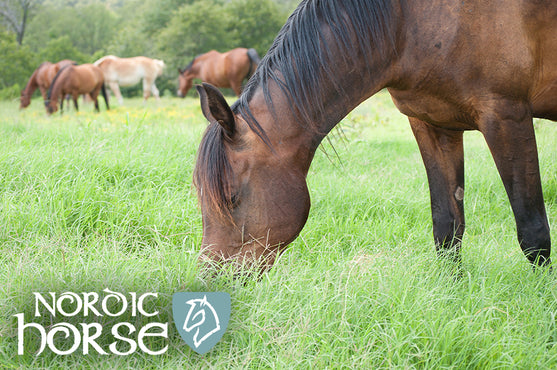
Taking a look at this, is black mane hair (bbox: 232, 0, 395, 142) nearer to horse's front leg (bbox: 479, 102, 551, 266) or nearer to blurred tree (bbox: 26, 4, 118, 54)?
horse's front leg (bbox: 479, 102, 551, 266)

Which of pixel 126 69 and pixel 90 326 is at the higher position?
pixel 90 326

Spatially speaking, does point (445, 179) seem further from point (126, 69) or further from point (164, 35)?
point (164, 35)

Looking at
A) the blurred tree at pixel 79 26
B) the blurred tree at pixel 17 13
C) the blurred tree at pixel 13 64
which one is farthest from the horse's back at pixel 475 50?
the blurred tree at pixel 79 26

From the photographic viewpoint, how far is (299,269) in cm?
257

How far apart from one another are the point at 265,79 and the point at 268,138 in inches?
11.7

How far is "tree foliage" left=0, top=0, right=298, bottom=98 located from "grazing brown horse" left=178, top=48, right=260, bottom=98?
27.6 ft

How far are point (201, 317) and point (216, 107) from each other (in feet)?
2.86

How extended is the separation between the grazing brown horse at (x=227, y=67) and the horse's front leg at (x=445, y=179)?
11702 mm

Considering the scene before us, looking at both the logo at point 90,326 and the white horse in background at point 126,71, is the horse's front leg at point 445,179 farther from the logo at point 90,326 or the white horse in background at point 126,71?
the white horse in background at point 126,71

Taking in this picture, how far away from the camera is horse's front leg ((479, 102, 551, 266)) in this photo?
7.28 ft

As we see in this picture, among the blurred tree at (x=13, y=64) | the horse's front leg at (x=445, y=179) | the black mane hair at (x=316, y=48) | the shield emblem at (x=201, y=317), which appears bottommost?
the blurred tree at (x=13, y=64)

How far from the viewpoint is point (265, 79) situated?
7.29ft

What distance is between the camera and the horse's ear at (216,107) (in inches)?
76.1

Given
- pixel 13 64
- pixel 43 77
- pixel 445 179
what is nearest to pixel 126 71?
pixel 43 77
